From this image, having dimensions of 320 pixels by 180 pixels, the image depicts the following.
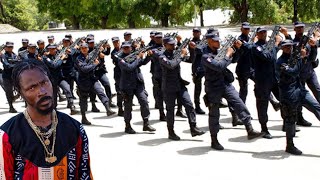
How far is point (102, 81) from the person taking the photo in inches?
439

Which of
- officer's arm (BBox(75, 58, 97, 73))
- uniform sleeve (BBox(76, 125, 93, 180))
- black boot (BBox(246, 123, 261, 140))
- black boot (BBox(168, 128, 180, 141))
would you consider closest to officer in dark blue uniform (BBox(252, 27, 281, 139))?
black boot (BBox(246, 123, 261, 140))

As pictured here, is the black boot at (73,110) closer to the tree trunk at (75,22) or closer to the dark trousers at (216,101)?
the dark trousers at (216,101)

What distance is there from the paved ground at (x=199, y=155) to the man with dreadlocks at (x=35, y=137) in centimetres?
364

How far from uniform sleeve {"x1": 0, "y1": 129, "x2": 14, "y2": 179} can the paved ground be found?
146 inches

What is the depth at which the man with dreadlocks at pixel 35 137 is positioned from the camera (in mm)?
2590

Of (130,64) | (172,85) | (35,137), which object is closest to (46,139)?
(35,137)

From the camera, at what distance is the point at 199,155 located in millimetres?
7062

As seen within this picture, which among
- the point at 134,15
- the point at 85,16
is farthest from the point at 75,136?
the point at 85,16

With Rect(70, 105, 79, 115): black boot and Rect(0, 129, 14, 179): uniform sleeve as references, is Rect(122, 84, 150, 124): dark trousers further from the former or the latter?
Rect(0, 129, 14, 179): uniform sleeve

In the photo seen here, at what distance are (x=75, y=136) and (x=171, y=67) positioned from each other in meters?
5.03

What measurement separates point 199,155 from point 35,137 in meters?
4.67

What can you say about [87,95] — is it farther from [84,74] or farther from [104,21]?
[104,21]

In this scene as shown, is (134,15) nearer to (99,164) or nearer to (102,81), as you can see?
(102,81)

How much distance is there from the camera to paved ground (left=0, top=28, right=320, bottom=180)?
6234mm
